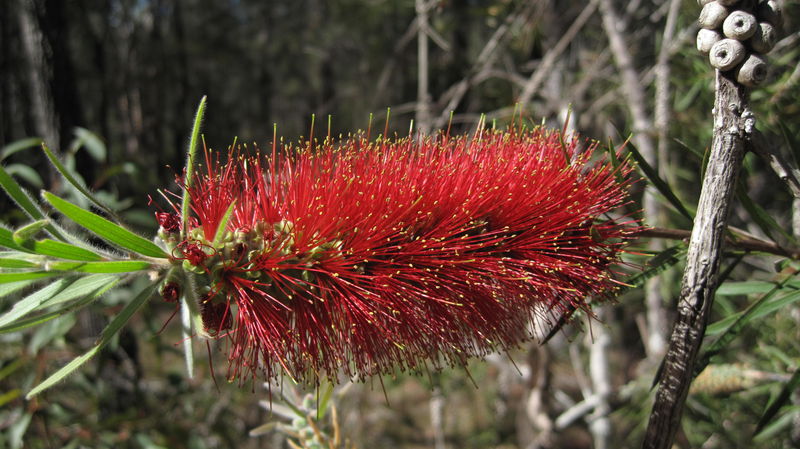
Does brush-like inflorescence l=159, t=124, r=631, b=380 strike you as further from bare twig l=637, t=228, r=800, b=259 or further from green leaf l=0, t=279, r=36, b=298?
green leaf l=0, t=279, r=36, b=298

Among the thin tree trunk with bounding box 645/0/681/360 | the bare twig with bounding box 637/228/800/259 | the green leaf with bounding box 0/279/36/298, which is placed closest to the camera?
the green leaf with bounding box 0/279/36/298

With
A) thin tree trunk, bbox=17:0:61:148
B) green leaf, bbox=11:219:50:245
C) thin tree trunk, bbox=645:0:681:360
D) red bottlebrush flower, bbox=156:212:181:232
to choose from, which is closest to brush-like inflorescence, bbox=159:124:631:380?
red bottlebrush flower, bbox=156:212:181:232

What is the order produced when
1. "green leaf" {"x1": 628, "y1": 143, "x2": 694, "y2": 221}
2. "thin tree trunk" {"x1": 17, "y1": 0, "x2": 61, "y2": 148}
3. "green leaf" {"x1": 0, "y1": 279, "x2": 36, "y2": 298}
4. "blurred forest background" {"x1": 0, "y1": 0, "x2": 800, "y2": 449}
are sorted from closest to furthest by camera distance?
1. "green leaf" {"x1": 0, "y1": 279, "x2": 36, "y2": 298}
2. "green leaf" {"x1": 628, "y1": 143, "x2": 694, "y2": 221}
3. "blurred forest background" {"x1": 0, "y1": 0, "x2": 800, "y2": 449}
4. "thin tree trunk" {"x1": 17, "y1": 0, "x2": 61, "y2": 148}

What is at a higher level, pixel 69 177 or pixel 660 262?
pixel 69 177

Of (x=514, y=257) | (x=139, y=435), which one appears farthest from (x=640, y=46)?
(x=139, y=435)

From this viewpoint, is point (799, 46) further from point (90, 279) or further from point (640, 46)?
point (90, 279)

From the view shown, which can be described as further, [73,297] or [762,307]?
[762,307]

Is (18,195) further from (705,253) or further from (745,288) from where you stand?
(745,288)

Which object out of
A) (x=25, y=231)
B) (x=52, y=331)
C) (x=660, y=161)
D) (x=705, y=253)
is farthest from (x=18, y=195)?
(x=660, y=161)
